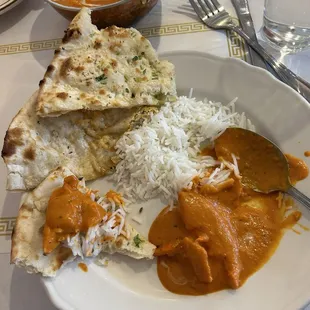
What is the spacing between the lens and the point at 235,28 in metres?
2.55

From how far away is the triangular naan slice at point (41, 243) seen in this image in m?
1.66

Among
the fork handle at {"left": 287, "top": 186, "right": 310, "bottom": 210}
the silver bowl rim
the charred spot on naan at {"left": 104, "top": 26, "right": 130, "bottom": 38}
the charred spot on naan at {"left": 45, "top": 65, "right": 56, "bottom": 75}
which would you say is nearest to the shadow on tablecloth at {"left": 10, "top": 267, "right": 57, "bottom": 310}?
the charred spot on naan at {"left": 45, "top": 65, "right": 56, "bottom": 75}

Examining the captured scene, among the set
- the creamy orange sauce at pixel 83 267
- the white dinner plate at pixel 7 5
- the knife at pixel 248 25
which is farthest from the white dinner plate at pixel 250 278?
the white dinner plate at pixel 7 5

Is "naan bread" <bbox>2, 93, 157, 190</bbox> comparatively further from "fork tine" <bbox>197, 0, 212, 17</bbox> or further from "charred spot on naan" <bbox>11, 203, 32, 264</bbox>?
"fork tine" <bbox>197, 0, 212, 17</bbox>

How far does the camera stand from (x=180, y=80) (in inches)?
90.8

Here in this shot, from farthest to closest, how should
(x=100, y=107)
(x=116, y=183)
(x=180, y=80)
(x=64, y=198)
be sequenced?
(x=180, y=80), (x=116, y=183), (x=100, y=107), (x=64, y=198)

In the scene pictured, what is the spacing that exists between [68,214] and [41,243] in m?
0.17

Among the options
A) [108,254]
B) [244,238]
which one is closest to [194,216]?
[244,238]

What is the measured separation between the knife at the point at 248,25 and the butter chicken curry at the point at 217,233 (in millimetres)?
746

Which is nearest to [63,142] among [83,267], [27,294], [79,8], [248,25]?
[83,267]

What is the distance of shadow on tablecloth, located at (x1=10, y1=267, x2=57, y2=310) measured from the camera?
183 centimetres

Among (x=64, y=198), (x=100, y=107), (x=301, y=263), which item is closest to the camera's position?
(x=301, y=263)

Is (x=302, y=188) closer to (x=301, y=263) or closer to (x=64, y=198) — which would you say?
(x=301, y=263)

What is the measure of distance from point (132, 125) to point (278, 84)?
32.5 inches
